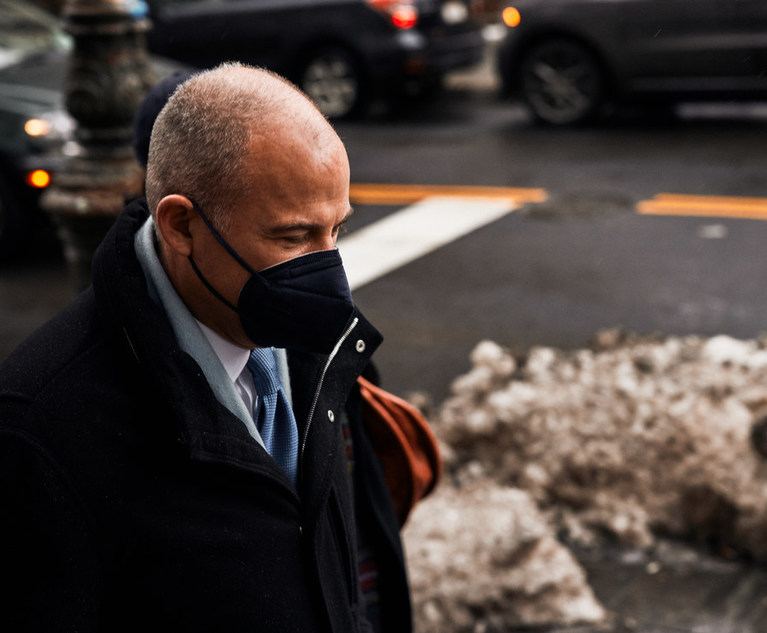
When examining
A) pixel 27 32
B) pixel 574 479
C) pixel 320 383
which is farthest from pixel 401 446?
pixel 27 32

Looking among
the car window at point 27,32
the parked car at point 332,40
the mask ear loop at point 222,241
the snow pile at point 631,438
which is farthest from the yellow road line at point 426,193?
the mask ear loop at point 222,241

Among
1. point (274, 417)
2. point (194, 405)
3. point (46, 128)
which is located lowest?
point (46, 128)

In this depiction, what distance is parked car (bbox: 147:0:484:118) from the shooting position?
1198cm

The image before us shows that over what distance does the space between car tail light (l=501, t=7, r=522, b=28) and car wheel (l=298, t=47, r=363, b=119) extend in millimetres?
1866

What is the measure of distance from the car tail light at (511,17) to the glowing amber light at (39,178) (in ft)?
18.9

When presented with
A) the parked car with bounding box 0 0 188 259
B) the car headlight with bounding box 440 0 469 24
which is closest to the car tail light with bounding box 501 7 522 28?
the car headlight with bounding box 440 0 469 24

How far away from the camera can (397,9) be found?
467 inches

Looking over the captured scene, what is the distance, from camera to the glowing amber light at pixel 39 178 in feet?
23.9

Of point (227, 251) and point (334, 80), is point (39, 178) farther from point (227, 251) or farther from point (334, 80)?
point (227, 251)

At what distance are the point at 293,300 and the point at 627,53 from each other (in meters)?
9.75

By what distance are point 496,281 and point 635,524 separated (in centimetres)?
314

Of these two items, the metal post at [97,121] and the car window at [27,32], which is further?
the car window at [27,32]

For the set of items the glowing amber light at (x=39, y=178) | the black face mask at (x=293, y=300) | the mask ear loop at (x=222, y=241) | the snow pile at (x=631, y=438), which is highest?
the mask ear loop at (x=222, y=241)

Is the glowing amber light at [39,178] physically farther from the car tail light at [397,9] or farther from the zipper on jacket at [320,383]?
the zipper on jacket at [320,383]
